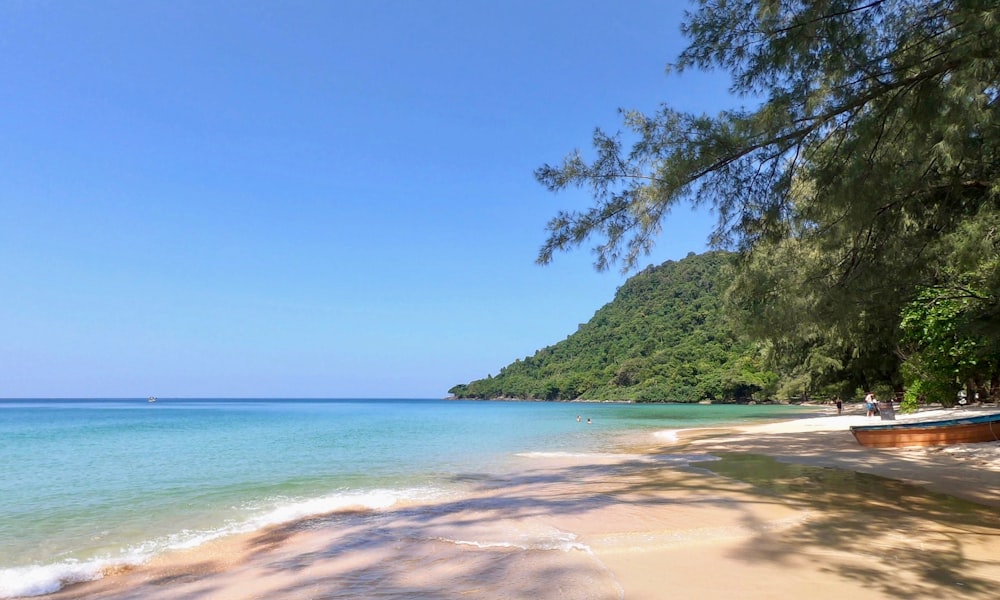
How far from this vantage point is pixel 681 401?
262 ft

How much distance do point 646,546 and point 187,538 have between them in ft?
20.5

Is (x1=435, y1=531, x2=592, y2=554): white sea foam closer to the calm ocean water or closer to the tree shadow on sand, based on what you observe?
the tree shadow on sand

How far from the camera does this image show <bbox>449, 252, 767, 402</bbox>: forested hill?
78.2 m

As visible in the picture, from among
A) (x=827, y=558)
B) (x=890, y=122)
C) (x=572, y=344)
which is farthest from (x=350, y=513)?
(x=572, y=344)

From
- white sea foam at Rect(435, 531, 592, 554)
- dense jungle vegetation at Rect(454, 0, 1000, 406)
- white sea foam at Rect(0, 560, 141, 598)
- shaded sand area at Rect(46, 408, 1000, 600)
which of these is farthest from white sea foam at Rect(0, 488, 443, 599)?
dense jungle vegetation at Rect(454, 0, 1000, 406)

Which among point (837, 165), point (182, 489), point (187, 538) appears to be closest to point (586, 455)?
point (182, 489)

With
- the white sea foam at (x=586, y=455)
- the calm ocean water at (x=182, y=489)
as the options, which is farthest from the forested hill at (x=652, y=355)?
the calm ocean water at (x=182, y=489)

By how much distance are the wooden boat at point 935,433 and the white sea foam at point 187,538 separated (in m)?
10.8

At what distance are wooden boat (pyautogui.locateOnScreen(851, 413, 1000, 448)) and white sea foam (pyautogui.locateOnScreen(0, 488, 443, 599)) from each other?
35.3ft

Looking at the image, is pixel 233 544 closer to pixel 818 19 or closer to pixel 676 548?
pixel 676 548

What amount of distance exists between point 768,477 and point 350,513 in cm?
745

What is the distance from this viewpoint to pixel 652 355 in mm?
91500

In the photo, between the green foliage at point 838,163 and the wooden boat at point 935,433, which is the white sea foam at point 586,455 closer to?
the wooden boat at point 935,433

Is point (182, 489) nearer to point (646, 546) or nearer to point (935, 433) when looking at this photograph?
point (646, 546)
